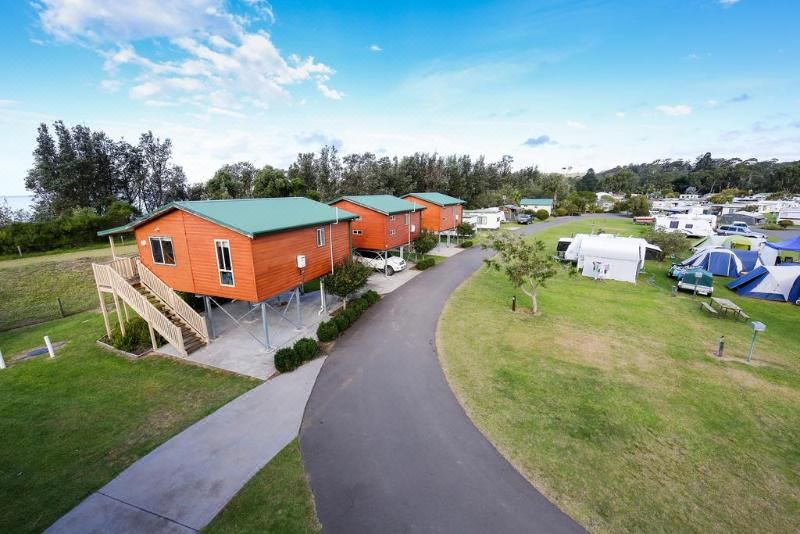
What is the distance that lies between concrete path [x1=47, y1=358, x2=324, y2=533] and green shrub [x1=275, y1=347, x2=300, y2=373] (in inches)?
61.6

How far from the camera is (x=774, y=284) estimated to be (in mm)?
23359

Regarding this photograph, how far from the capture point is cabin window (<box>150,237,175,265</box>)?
1652cm

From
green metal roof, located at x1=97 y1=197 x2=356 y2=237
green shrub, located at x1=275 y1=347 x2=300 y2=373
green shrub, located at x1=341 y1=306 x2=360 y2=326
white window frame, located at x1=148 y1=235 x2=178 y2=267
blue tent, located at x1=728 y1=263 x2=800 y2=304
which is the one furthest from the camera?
blue tent, located at x1=728 y1=263 x2=800 y2=304

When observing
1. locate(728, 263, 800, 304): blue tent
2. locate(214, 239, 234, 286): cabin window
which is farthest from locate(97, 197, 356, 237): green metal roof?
locate(728, 263, 800, 304): blue tent

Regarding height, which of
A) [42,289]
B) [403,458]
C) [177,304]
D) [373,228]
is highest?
[373,228]

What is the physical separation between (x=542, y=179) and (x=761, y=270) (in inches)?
3450

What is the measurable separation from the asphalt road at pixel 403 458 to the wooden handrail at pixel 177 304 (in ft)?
21.3

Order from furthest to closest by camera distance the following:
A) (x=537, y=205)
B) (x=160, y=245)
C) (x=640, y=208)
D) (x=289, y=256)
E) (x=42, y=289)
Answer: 1. (x=537, y=205)
2. (x=640, y=208)
3. (x=42, y=289)
4. (x=289, y=256)
5. (x=160, y=245)

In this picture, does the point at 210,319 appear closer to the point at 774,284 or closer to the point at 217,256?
the point at 217,256

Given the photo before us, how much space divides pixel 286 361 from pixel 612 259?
88.2ft

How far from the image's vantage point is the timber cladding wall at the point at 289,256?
15.2m

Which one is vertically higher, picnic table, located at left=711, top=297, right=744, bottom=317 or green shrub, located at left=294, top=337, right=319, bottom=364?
green shrub, located at left=294, top=337, right=319, bottom=364

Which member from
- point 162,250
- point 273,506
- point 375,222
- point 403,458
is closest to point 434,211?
point 375,222

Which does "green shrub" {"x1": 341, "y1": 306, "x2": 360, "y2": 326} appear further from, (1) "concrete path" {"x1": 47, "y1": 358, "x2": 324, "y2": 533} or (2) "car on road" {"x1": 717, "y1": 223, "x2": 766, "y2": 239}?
(2) "car on road" {"x1": 717, "y1": 223, "x2": 766, "y2": 239}
